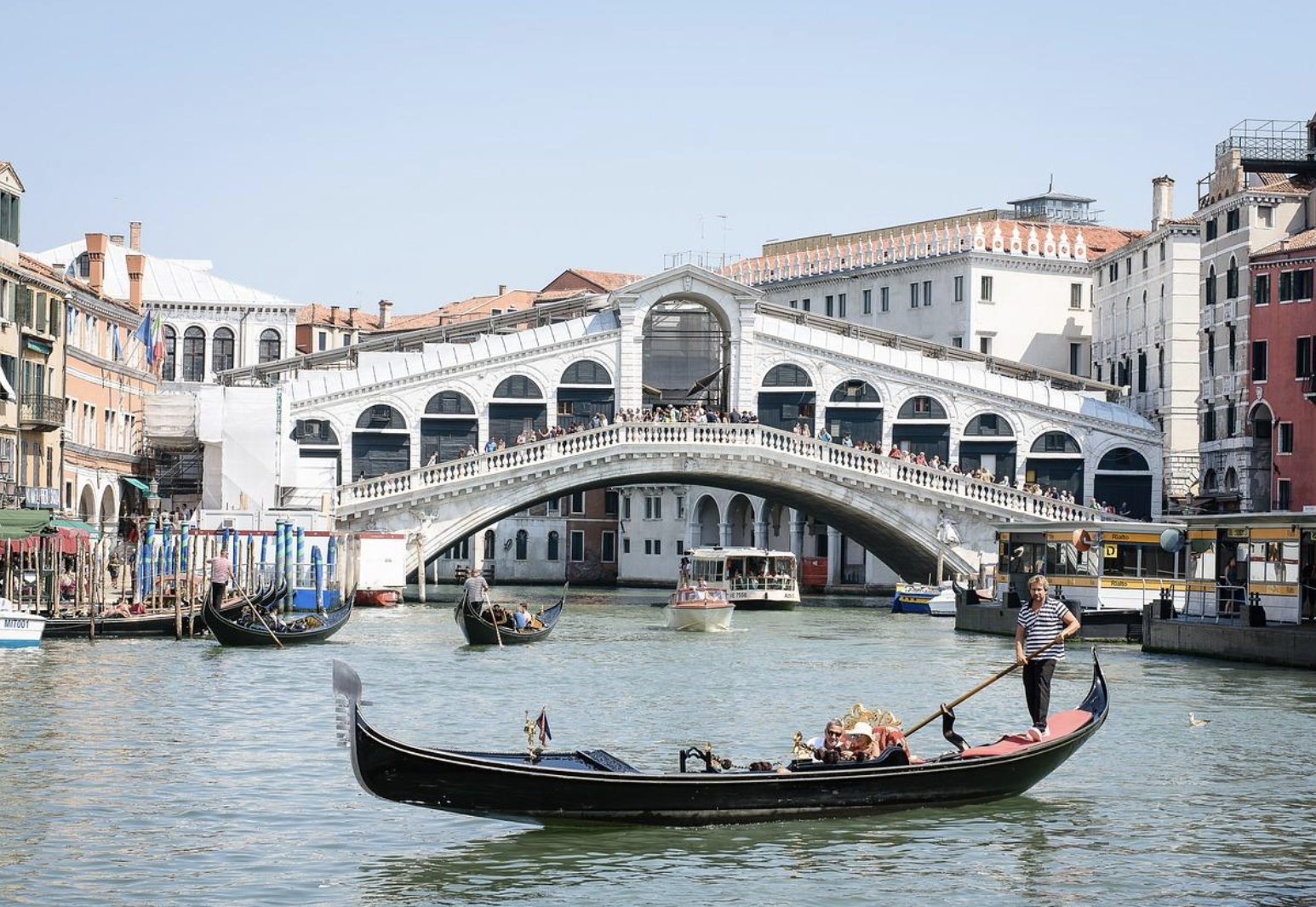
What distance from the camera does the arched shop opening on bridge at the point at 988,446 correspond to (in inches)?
1718

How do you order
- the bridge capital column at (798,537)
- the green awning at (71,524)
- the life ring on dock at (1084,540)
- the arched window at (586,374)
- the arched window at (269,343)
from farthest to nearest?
the arched window at (269,343), the bridge capital column at (798,537), the arched window at (586,374), the life ring on dock at (1084,540), the green awning at (71,524)

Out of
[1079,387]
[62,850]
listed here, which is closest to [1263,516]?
[62,850]

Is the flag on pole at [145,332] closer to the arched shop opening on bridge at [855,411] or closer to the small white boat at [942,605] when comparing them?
the arched shop opening on bridge at [855,411]

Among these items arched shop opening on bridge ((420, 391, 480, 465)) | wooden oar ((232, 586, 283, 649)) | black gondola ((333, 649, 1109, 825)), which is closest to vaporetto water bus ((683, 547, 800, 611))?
arched shop opening on bridge ((420, 391, 480, 465))

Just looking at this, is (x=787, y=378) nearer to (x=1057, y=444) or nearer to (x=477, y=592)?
(x=1057, y=444)

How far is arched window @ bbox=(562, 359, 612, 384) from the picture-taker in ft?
139

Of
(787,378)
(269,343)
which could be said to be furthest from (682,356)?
(269,343)

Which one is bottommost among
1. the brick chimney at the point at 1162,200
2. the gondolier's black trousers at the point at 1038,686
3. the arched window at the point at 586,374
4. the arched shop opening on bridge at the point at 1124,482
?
the gondolier's black trousers at the point at 1038,686

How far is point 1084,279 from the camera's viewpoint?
177ft

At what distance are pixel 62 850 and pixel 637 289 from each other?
31.3 metres

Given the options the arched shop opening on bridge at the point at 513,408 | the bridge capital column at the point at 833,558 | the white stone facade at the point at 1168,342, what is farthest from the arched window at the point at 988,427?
the bridge capital column at the point at 833,558

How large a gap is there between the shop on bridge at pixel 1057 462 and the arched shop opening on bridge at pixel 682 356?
6555 mm

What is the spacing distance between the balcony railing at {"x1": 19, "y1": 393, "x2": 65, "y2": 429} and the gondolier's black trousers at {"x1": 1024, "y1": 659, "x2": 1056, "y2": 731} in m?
22.3

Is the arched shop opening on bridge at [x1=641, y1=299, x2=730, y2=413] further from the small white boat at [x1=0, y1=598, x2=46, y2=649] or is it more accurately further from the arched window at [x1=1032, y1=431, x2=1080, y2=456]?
the small white boat at [x1=0, y1=598, x2=46, y2=649]
